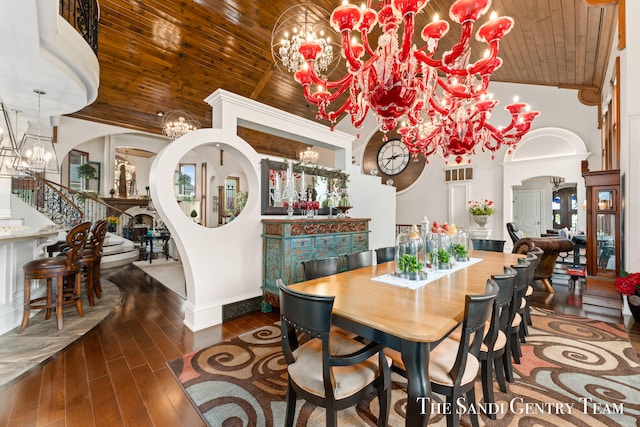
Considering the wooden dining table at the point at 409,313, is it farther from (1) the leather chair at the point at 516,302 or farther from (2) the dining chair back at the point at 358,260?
(2) the dining chair back at the point at 358,260

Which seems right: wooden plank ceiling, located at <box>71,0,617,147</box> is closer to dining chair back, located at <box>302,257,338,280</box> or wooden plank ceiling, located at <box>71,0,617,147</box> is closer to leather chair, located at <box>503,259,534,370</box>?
leather chair, located at <box>503,259,534,370</box>

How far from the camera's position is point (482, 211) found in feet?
21.9

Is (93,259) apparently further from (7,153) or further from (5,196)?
(7,153)

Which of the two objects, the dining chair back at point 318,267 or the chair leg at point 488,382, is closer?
the chair leg at point 488,382

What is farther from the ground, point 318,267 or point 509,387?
point 318,267

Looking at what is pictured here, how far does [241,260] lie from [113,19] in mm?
5097

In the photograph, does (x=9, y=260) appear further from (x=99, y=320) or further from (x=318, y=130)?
(x=318, y=130)

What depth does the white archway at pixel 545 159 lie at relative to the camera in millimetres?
5805

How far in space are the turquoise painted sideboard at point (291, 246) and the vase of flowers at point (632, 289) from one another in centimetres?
334

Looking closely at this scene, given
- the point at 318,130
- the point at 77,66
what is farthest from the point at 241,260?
the point at 77,66

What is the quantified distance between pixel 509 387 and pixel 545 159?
245 inches

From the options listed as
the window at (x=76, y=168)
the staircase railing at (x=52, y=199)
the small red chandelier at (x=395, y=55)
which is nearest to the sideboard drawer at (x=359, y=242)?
the small red chandelier at (x=395, y=55)

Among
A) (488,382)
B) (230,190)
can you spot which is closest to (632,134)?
(488,382)

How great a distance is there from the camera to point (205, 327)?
3.06m
